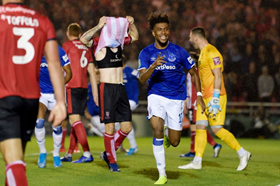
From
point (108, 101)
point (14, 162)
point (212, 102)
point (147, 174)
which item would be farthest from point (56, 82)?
point (212, 102)

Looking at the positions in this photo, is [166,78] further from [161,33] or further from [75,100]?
[75,100]

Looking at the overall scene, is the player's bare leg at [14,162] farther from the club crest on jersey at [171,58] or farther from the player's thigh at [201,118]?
the player's thigh at [201,118]

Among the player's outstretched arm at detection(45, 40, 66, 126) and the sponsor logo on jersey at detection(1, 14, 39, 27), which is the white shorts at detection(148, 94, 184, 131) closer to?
the player's outstretched arm at detection(45, 40, 66, 126)

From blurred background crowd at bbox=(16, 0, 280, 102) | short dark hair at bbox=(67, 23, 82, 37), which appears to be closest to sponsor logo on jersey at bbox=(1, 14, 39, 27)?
short dark hair at bbox=(67, 23, 82, 37)

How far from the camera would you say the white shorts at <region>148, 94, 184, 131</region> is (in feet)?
20.1

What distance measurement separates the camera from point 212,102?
721cm

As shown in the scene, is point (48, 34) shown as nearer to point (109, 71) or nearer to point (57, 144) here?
point (109, 71)


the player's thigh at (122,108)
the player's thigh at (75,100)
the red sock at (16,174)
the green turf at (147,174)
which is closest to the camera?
the red sock at (16,174)

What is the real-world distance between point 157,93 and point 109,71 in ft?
3.82

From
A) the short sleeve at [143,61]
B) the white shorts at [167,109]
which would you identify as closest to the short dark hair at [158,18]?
the short sleeve at [143,61]

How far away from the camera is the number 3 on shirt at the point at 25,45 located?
11.3 ft

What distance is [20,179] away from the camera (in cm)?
329

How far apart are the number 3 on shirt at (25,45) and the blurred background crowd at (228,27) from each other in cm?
1297

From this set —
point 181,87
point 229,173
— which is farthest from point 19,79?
point 229,173
